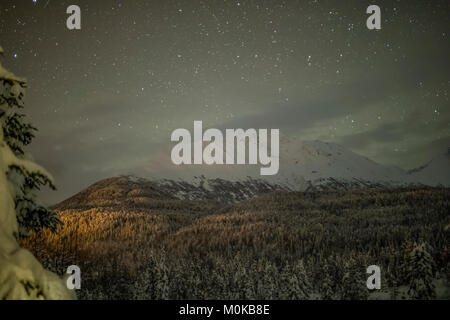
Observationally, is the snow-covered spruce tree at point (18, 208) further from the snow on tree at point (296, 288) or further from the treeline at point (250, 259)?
the snow on tree at point (296, 288)

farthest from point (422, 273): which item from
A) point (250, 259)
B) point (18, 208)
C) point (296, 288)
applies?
point (250, 259)

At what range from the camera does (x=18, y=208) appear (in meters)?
9.05

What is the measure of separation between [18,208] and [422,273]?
16.4 metres

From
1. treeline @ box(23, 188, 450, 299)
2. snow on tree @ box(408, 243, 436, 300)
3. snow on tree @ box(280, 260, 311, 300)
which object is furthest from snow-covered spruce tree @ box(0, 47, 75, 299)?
snow on tree @ box(408, 243, 436, 300)

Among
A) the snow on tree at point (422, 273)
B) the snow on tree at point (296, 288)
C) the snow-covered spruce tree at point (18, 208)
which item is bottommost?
the snow on tree at point (296, 288)

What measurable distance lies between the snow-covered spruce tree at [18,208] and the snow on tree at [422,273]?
578 inches

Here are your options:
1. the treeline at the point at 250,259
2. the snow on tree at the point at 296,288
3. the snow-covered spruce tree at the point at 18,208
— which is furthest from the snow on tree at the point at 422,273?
the snow-covered spruce tree at the point at 18,208

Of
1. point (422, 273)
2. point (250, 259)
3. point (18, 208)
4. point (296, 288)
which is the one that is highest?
point (18, 208)

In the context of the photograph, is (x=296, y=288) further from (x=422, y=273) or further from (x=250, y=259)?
(x=250, y=259)

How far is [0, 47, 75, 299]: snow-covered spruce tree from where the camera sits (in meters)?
5.90

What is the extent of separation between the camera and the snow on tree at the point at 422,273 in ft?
49.1

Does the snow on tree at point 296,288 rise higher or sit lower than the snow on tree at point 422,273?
lower
